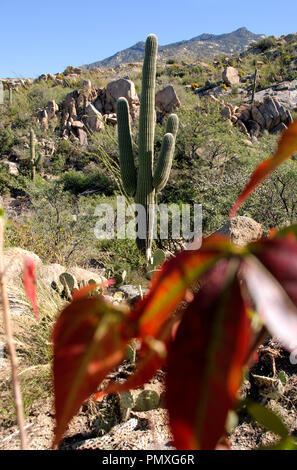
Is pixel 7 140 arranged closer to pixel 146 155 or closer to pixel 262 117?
pixel 146 155

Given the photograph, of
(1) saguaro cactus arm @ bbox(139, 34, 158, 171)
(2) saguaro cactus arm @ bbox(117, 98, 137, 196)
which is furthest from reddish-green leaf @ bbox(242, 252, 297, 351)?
(2) saguaro cactus arm @ bbox(117, 98, 137, 196)

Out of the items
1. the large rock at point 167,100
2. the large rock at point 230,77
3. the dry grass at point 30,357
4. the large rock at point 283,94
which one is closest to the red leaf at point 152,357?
the dry grass at point 30,357

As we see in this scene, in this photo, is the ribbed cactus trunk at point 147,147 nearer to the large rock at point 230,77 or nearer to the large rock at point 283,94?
the large rock at point 283,94

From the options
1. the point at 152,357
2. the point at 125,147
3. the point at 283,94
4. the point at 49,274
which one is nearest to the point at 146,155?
the point at 125,147

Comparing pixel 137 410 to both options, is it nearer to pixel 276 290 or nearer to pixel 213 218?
pixel 276 290

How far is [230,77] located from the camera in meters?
20.6

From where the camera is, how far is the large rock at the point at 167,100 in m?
15.3

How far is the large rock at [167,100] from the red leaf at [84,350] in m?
15.8

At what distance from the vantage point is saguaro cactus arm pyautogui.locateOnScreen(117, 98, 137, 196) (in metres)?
5.59

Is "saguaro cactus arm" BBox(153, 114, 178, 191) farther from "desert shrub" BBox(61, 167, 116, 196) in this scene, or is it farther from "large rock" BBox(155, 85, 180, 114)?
"large rock" BBox(155, 85, 180, 114)

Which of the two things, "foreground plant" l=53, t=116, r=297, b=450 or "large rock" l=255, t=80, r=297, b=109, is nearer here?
"foreground plant" l=53, t=116, r=297, b=450

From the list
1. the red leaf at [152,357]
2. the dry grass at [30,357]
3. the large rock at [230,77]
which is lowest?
the dry grass at [30,357]

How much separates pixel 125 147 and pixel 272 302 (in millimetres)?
5575

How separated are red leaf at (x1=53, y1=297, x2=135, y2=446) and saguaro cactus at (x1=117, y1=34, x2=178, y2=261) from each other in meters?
4.96
